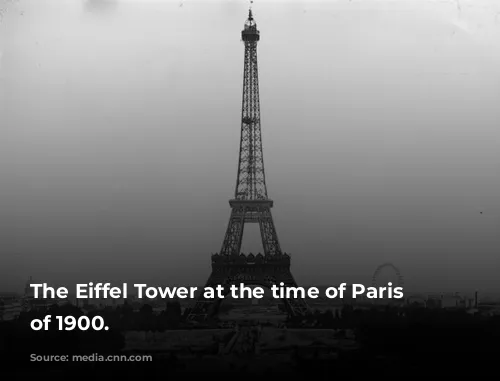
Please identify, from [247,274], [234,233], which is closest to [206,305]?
[247,274]

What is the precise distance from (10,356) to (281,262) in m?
35.5

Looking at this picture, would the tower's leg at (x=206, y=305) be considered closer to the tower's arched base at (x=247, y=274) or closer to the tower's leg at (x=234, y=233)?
the tower's arched base at (x=247, y=274)

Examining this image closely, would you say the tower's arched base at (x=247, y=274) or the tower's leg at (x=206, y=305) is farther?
the tower's leg at (x=206, y=305)

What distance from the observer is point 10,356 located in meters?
59.6

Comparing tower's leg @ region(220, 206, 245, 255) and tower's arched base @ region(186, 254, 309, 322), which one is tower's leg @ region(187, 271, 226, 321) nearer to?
tower's arched base @ region(186, 254, 309, 322)

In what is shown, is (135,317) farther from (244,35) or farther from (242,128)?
(244,35)

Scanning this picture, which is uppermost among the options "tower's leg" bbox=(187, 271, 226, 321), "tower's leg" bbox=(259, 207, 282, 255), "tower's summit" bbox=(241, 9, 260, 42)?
"tower's summit" bbox=(241, 9, 260, 42)

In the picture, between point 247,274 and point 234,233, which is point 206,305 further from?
point 234,233

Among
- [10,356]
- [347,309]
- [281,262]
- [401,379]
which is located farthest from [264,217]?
[401,379]

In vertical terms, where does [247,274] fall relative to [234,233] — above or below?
below

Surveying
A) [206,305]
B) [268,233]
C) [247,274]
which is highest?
[268,233]

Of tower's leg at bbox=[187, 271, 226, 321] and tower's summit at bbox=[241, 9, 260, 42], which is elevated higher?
tower's summit at bbox=[241, 9, 260, 42]

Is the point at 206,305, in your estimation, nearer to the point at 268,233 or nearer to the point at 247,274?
the point at 247,274

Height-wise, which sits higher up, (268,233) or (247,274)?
(268,233)
